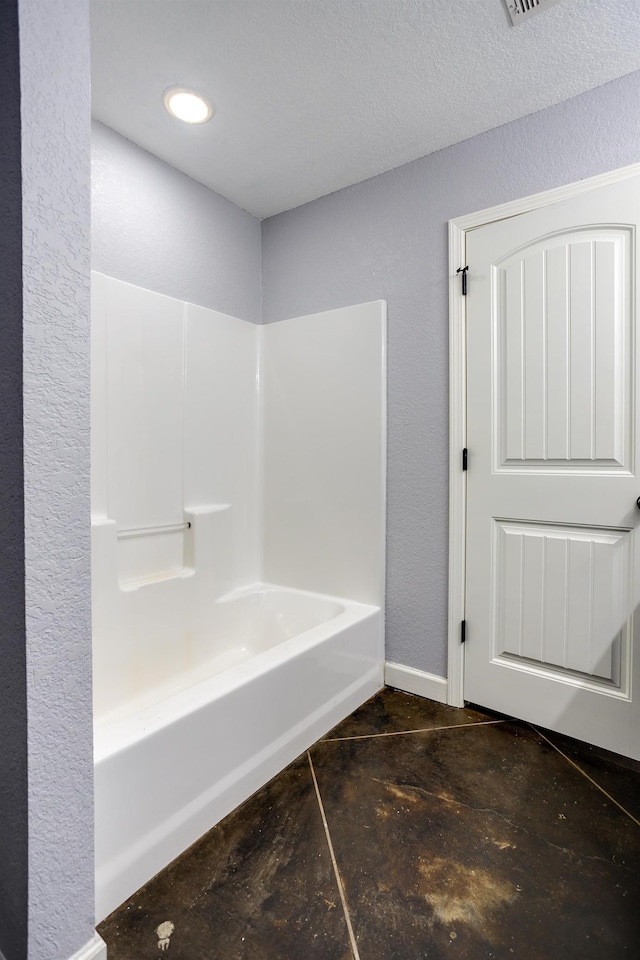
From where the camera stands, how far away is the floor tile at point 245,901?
1054 mm

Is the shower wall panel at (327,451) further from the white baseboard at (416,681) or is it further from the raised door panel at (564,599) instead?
the raised door panel at (564,599)

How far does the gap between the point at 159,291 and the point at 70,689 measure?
5.69 feet

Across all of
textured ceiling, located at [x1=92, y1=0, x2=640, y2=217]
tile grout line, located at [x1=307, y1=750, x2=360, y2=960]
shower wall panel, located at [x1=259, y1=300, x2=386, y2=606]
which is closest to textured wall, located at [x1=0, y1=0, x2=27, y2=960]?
tile grout line, located at [x1=307, y1=750, x2=360, y2=960]

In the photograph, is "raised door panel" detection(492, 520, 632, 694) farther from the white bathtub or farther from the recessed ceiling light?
the recessed ceiling light

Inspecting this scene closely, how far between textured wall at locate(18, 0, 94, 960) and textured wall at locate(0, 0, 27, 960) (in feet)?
0.06

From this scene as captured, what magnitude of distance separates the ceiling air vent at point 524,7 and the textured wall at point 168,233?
1.45 metres

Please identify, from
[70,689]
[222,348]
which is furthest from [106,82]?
[70,689]

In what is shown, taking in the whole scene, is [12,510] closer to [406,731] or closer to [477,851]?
[477,851]

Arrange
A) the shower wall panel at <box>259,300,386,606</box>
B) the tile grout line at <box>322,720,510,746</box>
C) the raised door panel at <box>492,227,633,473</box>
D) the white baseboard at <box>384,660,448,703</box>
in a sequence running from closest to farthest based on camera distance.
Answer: the raised door panel at <box>492,227,633,473</box> → the tile grout line at <box>322,720,510,746</box> → the white baseboard at <box>384,660,448,703</box> → the shower wall panel at <box>259,300,386,606</box>

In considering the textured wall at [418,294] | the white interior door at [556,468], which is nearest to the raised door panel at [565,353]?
the white interior door at [556,468]

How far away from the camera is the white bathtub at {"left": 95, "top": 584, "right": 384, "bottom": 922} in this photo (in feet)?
3.76

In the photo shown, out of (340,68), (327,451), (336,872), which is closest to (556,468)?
(327,451)

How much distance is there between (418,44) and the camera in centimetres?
155

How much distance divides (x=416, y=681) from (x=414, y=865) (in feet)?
3.05
